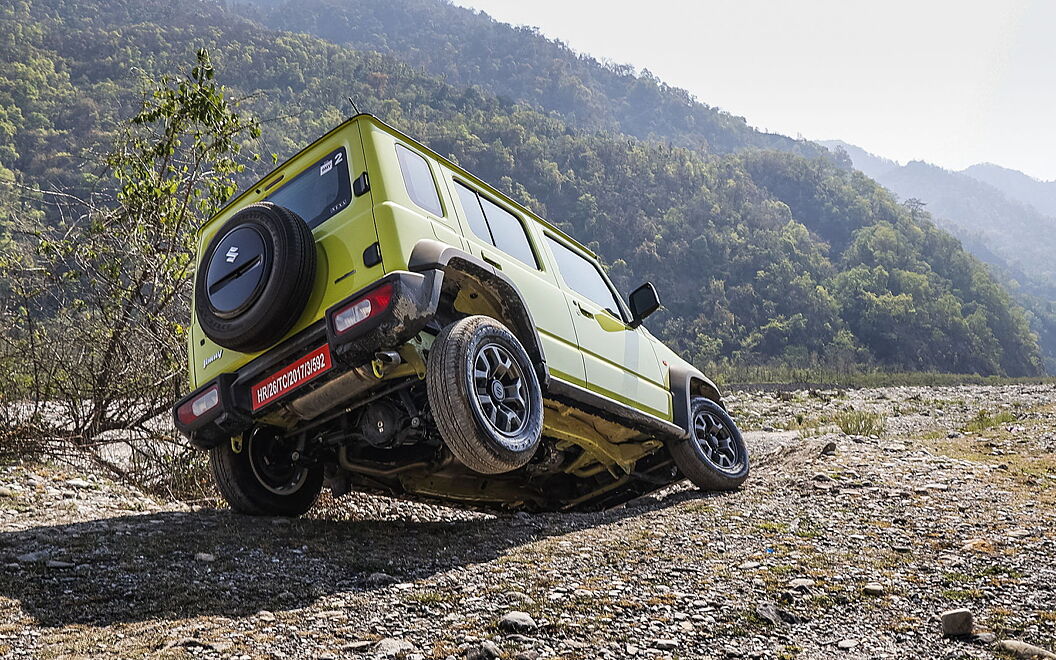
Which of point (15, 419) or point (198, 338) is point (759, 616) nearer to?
point (198, 338)

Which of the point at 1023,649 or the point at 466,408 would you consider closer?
the point at 1023,649

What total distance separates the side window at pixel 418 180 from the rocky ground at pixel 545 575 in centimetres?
189

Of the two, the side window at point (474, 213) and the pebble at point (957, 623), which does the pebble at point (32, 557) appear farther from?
the pebble at point (957, 623)

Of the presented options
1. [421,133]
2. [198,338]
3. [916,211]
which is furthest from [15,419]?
[916,211]

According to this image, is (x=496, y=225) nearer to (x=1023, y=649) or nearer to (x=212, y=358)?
(x=212, y=358)

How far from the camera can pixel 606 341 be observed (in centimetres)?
552

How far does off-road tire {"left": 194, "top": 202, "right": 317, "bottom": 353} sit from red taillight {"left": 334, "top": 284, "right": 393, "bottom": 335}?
1.14 feet

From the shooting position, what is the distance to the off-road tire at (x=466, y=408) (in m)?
3.62

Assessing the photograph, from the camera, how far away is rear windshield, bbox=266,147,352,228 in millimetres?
4090

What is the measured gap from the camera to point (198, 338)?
4.59 meters

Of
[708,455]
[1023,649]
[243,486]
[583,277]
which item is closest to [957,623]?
[1023,649]

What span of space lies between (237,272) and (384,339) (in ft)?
3.31

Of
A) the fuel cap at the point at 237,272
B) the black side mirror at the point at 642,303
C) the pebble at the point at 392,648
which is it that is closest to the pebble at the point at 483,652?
the pebble at the point at 392,648

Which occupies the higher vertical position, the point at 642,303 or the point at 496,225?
the point at 496,225
